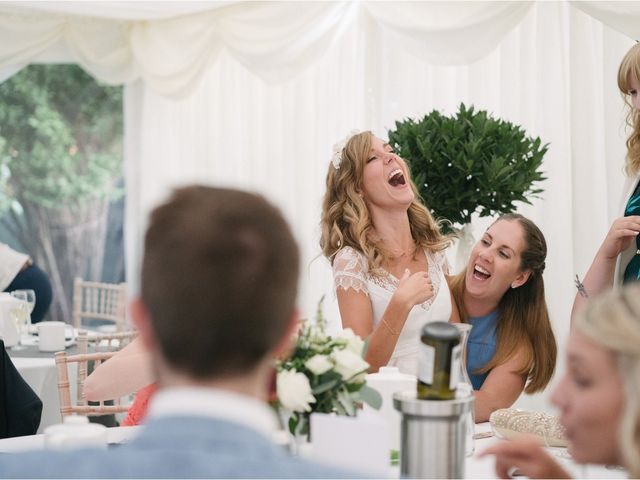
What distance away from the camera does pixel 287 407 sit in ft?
5.44

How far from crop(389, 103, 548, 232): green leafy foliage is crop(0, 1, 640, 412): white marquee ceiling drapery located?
0.53 metres

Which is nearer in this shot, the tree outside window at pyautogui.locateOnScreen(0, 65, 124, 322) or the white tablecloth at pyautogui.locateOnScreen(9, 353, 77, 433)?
the white tablecloth at pyautogui.locateOnScreen(9, 353, 77, 433)

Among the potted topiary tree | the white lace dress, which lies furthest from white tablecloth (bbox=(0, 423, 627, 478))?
A: the potted topiary tree

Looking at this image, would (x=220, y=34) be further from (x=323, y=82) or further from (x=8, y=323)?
(x=8, y=323)

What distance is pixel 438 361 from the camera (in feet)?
4.94

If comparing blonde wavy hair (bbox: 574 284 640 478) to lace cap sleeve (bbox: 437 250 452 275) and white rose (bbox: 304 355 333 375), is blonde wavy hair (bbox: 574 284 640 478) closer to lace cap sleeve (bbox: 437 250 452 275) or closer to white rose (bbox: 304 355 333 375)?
white rose (bbox: 304 355 333 375)

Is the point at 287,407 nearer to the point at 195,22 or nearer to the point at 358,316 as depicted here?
the point at 358,316

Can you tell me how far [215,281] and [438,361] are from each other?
66 cm

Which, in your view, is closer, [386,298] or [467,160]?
[386,298]

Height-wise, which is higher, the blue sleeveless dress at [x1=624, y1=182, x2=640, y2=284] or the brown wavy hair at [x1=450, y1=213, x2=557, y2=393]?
the blue sleeveless dress at [x1=624, y1=182, x2=640, y2=284]

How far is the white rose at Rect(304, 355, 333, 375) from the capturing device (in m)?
1.67

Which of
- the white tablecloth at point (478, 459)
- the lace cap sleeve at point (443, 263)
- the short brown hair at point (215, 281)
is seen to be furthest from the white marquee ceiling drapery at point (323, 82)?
→ the short brown hair at point (215, 281)

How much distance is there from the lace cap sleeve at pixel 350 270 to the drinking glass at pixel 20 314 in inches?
64.3

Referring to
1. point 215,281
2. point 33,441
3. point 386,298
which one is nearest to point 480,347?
point 386,298
